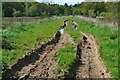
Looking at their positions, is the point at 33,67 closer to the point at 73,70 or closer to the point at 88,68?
the point at 73,70

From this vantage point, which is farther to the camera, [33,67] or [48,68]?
[33,67]

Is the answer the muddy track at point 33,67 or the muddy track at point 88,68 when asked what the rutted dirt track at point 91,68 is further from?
the muddy track at point 33,67

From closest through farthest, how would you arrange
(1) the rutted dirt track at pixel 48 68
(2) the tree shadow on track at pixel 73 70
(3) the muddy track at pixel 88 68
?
(2) the tree shadow on track at pixel 73 70 → (1) the rutted dirt track at pixel 48 68 → (3) the muddy track at pixel 88 68

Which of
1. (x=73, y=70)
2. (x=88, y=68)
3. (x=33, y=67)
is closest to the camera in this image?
(x=73, y=70)

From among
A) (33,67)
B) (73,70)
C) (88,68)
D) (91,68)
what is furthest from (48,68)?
(91,68)

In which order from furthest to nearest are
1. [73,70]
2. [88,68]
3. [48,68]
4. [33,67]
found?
[88,68], [33,67], [48,68], [73,70]

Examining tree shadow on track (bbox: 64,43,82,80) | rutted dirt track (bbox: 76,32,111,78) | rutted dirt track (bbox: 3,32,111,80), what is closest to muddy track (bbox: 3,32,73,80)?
rutted dirt track (bbox: 3,32,111,80)

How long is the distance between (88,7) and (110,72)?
213ft

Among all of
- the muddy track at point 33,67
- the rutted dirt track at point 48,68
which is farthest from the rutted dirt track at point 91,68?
the muddy track at point 33,67

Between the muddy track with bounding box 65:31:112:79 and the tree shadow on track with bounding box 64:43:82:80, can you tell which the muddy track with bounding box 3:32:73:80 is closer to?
the tree shadow on track with bounding box 64:43:82:80

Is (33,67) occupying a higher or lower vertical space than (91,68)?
higher

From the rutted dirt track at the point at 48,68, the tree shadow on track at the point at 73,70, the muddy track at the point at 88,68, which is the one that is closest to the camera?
the tree shadow on track at the point at 73,70

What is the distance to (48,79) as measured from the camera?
30.9 ft

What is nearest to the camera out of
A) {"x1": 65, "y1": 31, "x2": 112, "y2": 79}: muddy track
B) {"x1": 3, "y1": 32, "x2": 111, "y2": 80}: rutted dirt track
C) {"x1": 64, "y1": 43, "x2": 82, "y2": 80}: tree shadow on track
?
{"x1": 64, "y1": 43, "x2": 82, "y2": 80}: tree shadow on track
